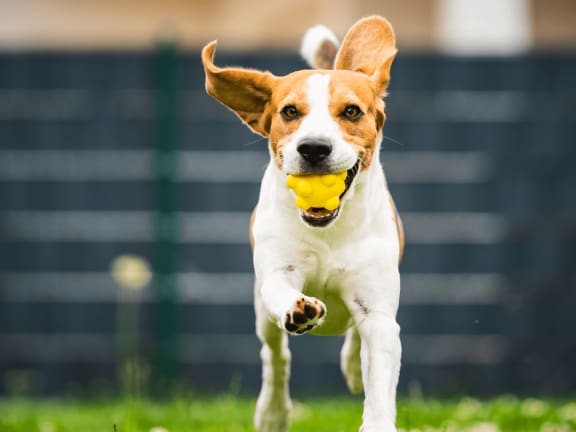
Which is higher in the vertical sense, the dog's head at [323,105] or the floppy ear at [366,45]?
the floppy ear at [366,45]

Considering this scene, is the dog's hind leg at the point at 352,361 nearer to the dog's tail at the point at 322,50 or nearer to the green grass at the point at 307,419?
the green grass at the point at 307,419

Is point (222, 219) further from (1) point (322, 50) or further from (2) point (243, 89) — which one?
(2) point (243, 89)

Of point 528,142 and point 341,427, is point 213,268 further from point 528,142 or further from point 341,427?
point 341,427

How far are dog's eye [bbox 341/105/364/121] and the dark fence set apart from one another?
4.07m

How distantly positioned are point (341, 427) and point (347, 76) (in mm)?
1609

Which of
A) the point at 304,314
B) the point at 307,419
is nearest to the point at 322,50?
the point at 304,314

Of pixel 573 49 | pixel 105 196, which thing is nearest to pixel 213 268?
pixel 105 196

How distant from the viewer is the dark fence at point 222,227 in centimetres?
671

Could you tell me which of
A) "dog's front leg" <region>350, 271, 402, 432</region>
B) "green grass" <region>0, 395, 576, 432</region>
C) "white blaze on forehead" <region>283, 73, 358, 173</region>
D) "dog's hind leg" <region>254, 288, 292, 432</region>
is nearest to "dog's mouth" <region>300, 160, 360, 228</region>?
"white blaze on forehead" <region>283, 73, 358, 173</region>

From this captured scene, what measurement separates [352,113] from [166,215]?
13.7 feet

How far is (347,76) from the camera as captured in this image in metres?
2.79

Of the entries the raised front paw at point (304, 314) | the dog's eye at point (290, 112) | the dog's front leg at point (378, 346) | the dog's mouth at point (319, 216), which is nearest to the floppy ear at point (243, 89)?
the dog's eye at point (290, 112)

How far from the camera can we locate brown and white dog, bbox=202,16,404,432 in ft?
8.59

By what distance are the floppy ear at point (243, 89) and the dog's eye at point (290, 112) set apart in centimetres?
15
